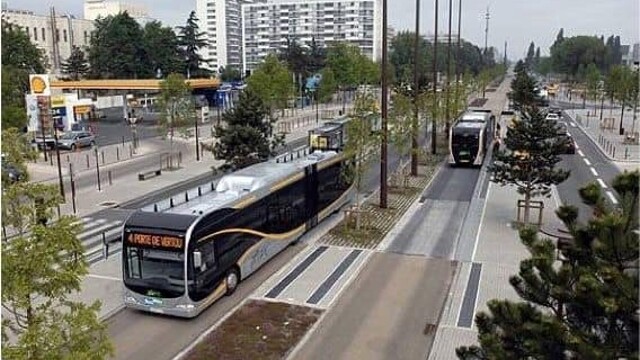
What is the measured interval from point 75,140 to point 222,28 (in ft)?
475

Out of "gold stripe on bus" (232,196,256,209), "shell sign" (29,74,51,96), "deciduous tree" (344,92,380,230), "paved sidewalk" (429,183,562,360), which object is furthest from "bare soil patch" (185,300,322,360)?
"shell sign" (29,74,51,96)

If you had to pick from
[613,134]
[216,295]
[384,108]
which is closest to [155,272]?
[216,295]

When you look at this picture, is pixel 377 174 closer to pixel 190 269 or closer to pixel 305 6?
pixel 190 269

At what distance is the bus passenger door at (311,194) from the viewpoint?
22.1 metres

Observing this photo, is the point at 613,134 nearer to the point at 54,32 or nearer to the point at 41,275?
the point at 41,275

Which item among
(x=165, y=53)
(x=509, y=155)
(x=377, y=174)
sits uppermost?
(x=165, y=53)

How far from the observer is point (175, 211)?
15.7 meters

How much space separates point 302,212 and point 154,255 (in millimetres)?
7775

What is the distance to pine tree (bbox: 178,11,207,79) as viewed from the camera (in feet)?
296

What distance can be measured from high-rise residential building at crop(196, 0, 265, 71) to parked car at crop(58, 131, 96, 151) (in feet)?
449

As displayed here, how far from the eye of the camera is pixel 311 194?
22.5 metres

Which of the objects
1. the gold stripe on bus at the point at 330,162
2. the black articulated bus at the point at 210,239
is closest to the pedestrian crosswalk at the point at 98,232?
the black articulated bus at the point at 210,239

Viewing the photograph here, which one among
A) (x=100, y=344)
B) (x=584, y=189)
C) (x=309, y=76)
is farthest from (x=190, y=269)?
(x=309, y=76)

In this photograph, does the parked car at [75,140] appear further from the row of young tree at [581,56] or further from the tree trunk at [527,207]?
Result: the row of young tree at [581,56]
